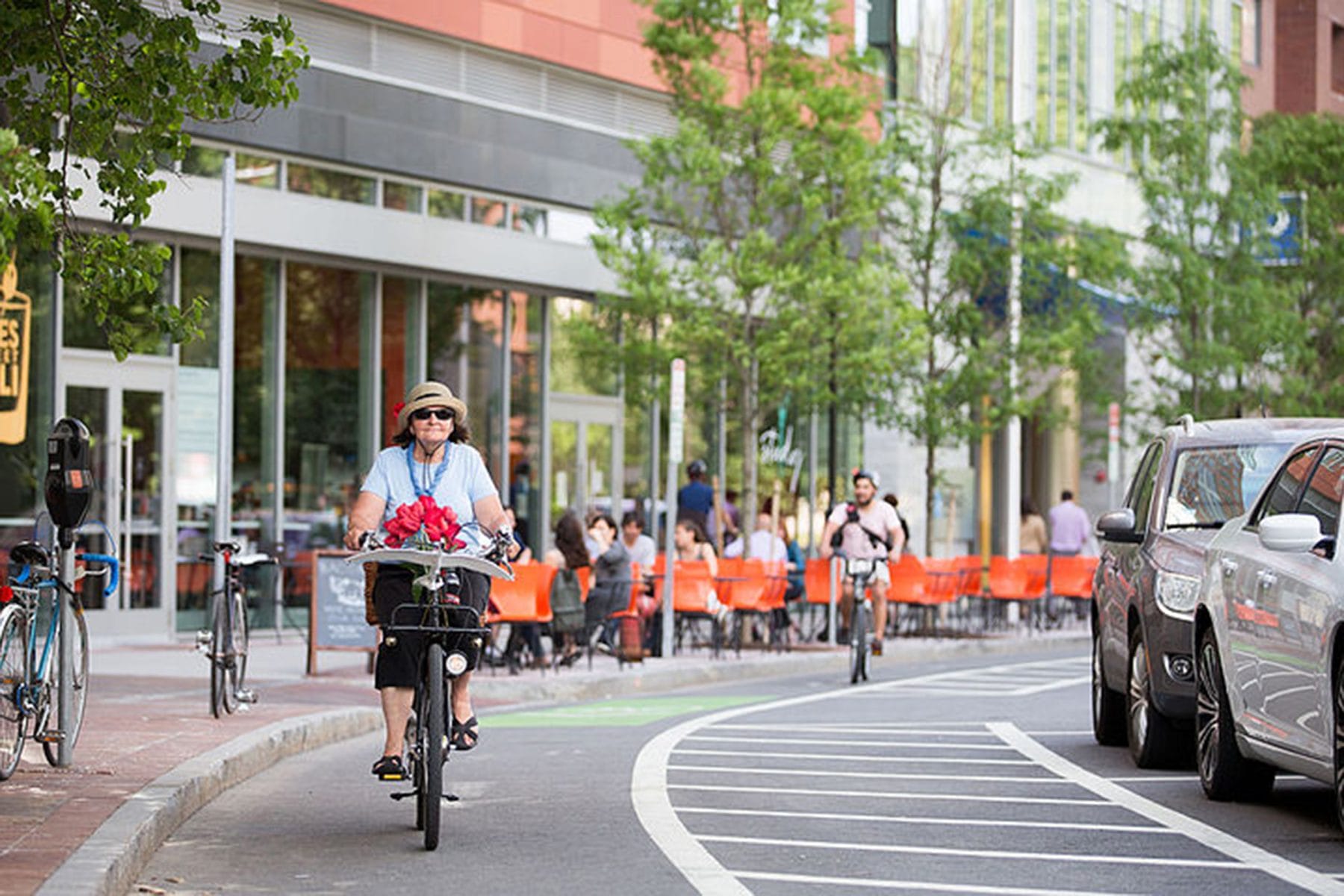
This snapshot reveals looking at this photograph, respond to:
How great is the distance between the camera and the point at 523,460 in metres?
30.7

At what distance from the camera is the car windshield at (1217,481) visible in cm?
1444

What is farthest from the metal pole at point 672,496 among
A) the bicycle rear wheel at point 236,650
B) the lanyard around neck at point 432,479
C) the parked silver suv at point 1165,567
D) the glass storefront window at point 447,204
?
the lanyard around neck at point 432,479

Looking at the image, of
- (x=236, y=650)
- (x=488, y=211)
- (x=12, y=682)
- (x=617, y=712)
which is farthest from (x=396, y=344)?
(x=12, y=682)

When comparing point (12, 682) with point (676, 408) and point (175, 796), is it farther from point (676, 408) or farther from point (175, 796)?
point (676, 408)

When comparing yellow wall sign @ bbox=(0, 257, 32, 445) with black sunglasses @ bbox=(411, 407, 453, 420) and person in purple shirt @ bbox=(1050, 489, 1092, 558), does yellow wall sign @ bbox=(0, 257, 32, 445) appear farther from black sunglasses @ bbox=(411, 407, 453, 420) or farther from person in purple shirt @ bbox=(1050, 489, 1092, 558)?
person in purple shirt @ bbox=(1050, 489, 1092, 558)

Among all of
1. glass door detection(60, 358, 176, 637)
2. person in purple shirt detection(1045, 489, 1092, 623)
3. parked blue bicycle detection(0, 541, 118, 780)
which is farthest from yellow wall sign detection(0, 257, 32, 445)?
person in purple shirt detection(1045, 489, 1092, 623)

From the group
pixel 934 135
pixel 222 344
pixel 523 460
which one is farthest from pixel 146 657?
pixel 934 135

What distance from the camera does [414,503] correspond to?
35.7 feet

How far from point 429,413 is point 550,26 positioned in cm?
1988

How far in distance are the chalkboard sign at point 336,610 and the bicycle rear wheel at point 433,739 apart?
33.4 ft

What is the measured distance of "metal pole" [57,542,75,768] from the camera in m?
12.5

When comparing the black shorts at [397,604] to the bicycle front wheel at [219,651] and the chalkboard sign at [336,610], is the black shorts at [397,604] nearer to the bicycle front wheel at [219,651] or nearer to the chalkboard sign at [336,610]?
the bicycle front wheel at [219,651]

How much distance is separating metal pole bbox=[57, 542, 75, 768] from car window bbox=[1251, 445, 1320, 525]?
219 inches

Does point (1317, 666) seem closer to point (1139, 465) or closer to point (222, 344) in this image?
point (1139, 465)
